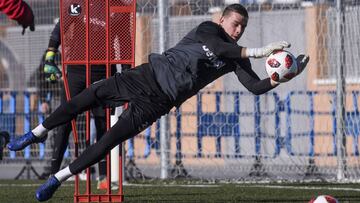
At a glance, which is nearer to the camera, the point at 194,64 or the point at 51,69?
the point at 194,64

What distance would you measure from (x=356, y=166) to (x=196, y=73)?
551 cm

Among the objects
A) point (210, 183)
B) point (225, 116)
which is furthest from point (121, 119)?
point (225, 116)

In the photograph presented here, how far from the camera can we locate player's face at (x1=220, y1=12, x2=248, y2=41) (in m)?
8.94

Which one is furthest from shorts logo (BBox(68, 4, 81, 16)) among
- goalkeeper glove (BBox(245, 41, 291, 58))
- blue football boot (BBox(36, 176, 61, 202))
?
goalkeeper glove (BBox(245, 41, 291, 58))

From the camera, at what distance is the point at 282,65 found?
855cm

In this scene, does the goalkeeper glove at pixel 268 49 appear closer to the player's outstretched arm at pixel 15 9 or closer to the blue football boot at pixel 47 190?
the blue football boot at pixel 47 190

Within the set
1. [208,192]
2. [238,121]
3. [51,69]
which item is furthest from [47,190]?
[238,121]

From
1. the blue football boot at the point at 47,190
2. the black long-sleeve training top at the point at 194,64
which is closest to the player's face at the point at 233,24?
the black long-sleeve training top at the point at 194,64

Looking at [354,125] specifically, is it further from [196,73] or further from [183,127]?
[196,73]

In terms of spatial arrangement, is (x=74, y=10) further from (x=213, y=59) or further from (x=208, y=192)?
Answer: (x=208, y=192)

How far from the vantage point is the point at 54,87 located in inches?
646

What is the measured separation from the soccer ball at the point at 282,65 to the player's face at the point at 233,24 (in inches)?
19.3

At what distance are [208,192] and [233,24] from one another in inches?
95.9

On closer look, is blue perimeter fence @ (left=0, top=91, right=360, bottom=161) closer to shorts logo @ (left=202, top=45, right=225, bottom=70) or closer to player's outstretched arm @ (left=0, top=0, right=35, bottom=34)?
player's outstretched arm @ (left=0, top=0, right=35, bottom=34)
